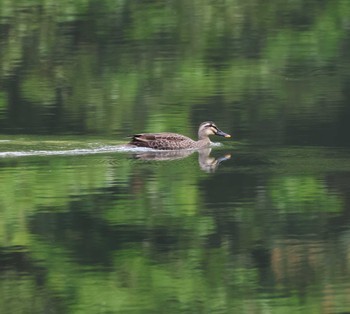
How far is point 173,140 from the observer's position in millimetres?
22797

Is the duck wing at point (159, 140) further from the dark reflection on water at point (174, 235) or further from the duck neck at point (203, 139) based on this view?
the dark reflection on water at point (174, 235)

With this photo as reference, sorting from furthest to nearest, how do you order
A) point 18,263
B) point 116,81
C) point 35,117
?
point 116,81, point 35,117, point 18,263

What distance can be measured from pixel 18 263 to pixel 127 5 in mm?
25945

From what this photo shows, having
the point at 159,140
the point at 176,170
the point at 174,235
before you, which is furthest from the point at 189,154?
the point at 174,235

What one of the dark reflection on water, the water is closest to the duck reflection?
A: the water

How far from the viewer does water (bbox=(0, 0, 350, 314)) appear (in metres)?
14.8

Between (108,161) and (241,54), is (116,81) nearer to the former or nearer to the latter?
(241,54)

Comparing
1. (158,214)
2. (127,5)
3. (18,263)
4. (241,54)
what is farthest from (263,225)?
(127,5)

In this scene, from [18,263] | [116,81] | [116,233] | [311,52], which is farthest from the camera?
[311,52]

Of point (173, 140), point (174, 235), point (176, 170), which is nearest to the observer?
point (174, 235)

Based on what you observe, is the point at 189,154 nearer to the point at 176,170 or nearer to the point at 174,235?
the point at 176,170

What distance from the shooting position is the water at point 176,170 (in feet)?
48.4

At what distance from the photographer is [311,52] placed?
33.5 metres

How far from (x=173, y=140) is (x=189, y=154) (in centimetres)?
32
